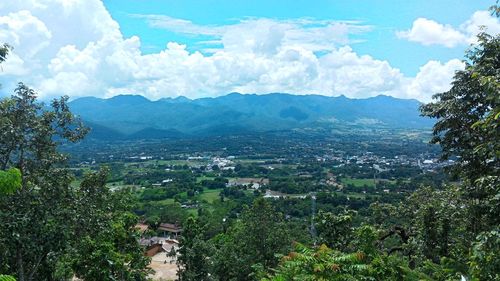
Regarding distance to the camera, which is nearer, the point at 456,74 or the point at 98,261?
the point at 456,74

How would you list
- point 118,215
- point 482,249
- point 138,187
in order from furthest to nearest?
point 138,187 → point 118,215 → point 482,249

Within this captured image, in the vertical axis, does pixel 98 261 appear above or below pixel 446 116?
below

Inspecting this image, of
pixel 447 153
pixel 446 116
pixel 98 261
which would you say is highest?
pixel 446 116

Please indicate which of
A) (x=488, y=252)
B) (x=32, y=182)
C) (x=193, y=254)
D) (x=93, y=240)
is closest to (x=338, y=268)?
(x=488, y=252)

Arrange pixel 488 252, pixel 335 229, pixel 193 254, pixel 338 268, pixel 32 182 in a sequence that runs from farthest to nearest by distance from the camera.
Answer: pixel 193 254 → pixel 335 229 → pixel 32 182 → pixel 338 268 → pixel 488 252

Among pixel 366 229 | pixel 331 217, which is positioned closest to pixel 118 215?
pixel 331 217

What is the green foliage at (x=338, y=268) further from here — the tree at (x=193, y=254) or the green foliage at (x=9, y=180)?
the tree at (x=193, y=254)

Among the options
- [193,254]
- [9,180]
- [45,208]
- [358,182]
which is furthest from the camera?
[358,182]

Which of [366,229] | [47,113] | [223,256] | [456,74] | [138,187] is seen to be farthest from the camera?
[138,187]

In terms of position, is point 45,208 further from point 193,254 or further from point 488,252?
point 193,254

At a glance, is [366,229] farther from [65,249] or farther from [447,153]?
[65,249]

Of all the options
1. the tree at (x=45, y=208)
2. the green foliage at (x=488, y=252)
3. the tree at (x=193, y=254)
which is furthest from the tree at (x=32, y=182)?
the tree at (x=193, y=254)
